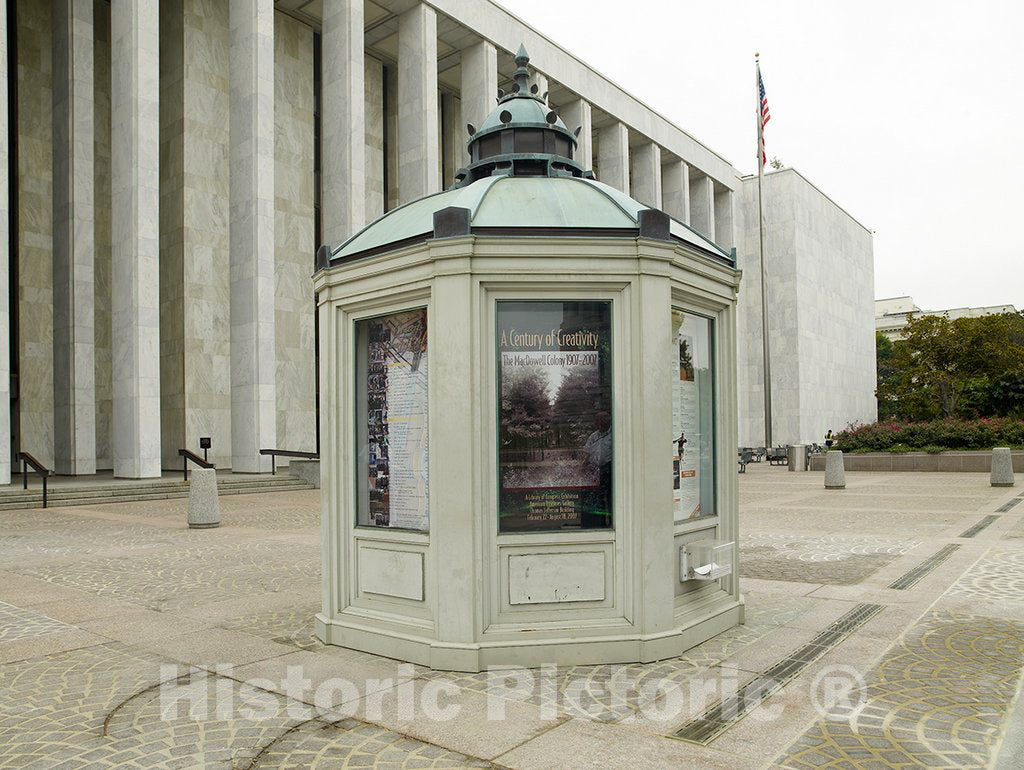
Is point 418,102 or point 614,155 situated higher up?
point 614,155

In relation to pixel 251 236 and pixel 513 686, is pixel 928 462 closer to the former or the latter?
pixel 251 236

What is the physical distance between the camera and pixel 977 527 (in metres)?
12.8

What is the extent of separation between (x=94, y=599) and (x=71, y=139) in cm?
2372

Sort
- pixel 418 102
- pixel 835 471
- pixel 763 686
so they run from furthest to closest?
pixel 418 102
pixel 835 471
pixel 763 686

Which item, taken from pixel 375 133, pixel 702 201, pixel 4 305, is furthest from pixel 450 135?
pixel 4 305

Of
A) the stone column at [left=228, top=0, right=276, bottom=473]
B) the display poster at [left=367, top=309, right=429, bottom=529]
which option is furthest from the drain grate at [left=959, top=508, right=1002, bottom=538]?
the stone column at [left=228, top=0, right=276, bottom=473]

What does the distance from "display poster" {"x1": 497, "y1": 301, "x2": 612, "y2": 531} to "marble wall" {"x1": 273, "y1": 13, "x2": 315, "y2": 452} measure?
27961 millimetres

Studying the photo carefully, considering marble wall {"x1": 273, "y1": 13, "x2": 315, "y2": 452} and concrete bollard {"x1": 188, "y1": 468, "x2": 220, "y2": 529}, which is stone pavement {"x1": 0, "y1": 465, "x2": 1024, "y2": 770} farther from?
marble wall {"x1": 273, "y1": 13, "x2": 315, "y2": 452}

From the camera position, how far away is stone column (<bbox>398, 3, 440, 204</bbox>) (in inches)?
1260

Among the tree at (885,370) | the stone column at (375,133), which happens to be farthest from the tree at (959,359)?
the stone column at (375,133)

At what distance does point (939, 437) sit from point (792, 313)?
976 inches

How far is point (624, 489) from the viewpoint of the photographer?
5.55m

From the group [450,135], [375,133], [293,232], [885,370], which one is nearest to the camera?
[293,232]

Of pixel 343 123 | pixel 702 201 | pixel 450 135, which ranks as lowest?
pixel 343 123
